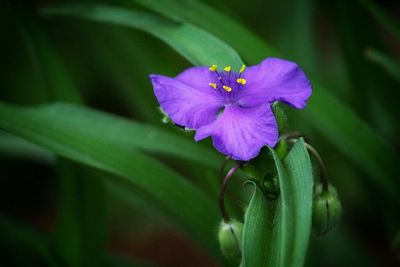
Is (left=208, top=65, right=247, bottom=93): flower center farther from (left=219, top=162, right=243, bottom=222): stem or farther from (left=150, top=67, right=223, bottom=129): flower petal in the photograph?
(left=219, top=162, right=243, bottom=222): stem

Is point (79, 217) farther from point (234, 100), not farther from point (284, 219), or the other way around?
point (284, 219)

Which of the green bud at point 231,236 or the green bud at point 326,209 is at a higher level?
the green bud at point 326,209

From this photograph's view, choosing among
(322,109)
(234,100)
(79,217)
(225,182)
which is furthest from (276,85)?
(79,217)

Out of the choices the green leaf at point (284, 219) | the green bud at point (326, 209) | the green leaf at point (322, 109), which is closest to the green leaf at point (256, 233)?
the green leaf at point (284, 219)

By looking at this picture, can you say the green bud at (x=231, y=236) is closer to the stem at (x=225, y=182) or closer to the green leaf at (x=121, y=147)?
the stem at (x=225, y=182)

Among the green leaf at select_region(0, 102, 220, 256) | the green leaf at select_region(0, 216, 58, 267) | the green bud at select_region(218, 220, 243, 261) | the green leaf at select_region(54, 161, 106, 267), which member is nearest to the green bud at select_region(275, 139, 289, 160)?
the green bud at select_region(218, 220, 243, 261)

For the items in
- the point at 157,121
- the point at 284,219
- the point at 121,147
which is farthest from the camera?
the point at 157,121
